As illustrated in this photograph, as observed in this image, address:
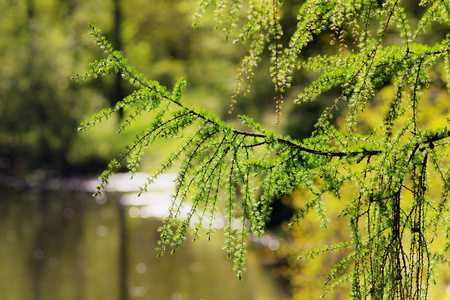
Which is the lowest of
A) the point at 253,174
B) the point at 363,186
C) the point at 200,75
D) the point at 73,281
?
the point at 363,186

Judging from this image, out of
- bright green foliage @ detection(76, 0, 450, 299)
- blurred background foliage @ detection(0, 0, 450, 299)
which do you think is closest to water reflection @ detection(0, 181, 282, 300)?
blurred background foliage @ detection(0, 0, 450, 299)

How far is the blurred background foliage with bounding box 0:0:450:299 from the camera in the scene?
34.5ft

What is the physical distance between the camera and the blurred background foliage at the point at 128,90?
10.5m

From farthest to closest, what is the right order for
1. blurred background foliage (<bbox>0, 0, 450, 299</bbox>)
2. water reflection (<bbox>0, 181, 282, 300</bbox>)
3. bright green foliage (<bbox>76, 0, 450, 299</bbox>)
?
1. water reflection (<bbox>0, 181, 282, 300</bbox>)
2. blurred background foliage (<bbox>0, 0, 450, 299</bbox>)
3. bright green foliage (<bbox>76, 0, 450, 299</bbox>)

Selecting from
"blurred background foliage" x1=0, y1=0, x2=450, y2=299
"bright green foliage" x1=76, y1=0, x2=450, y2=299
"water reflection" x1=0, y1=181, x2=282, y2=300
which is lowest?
"bright green foliage" x1=76, y1=0, x2=450, y2=299

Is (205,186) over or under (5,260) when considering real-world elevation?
under

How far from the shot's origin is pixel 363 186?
199 cm

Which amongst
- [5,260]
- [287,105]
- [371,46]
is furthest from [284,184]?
[5,260]

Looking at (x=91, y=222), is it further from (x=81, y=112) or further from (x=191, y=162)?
(x=191, y=162)

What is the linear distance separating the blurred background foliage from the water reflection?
1.48m

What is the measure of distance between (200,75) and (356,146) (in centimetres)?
2632

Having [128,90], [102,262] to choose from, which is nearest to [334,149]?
[102,262]

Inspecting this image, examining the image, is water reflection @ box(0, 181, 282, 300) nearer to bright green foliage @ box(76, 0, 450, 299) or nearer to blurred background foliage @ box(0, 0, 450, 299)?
blurred background foliage @ box(0, 0, 450, 299)

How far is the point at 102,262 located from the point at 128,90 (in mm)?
15168
